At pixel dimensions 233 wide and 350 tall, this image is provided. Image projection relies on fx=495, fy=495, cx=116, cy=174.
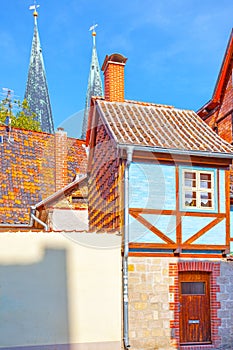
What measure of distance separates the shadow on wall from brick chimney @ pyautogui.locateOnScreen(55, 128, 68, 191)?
9390mm

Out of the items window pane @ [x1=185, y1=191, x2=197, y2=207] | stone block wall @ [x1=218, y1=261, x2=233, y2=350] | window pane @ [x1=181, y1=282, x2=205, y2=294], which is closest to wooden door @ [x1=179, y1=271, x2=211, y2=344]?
window pane @ [x1=181, y1=282, x2=205, y2=294]

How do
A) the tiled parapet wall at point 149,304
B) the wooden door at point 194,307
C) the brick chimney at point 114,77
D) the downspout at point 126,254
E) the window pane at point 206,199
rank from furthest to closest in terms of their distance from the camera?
the brick chimney at point 114,77
the window pane at point 206,199
the wooden door at point 194,307
the tiled parapet wall at point 149,304
the downspout at point 126,254

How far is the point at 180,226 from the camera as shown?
12.9 m

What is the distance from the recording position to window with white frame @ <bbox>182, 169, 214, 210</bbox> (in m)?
13.3

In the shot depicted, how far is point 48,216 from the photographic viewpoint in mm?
16844

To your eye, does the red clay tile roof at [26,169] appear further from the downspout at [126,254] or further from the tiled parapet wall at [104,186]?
the downspout at [126,254]

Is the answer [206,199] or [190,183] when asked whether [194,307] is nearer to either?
[206,199]

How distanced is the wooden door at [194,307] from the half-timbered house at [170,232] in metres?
0.02

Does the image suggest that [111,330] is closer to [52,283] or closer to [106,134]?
[52,283]

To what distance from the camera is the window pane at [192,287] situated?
1299cm

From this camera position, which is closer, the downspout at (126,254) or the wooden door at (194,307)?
the downspout at (126,254)

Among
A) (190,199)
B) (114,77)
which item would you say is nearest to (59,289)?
(190,199)

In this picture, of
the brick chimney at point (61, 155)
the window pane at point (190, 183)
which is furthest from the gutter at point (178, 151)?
the brick chimney at point (61, 155)

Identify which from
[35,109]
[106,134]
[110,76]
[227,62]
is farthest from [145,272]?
[35,109]
